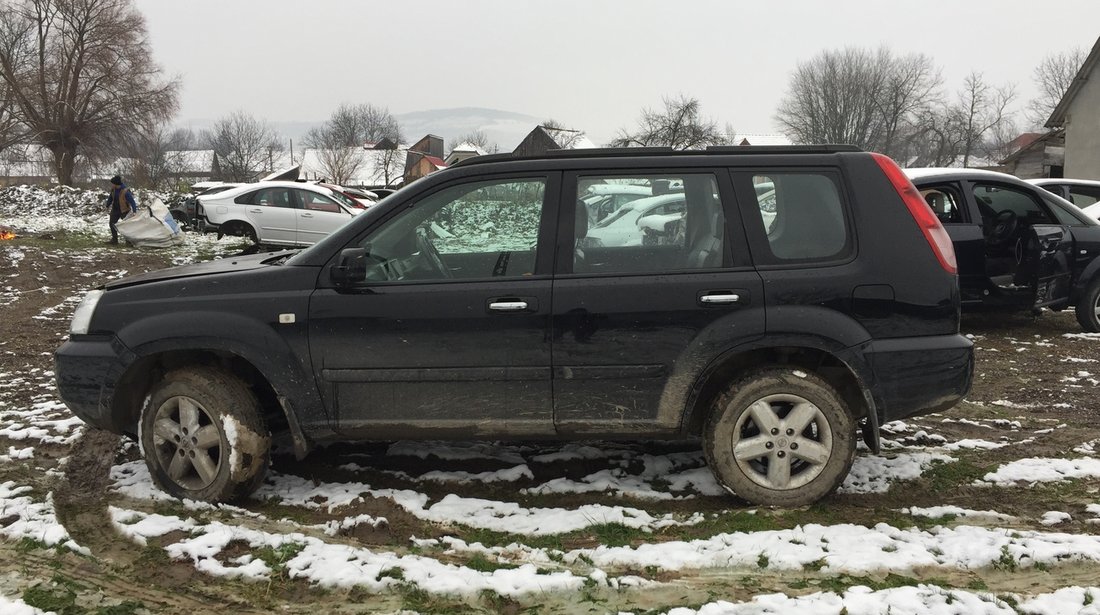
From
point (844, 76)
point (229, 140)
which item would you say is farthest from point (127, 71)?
point (844, 76)

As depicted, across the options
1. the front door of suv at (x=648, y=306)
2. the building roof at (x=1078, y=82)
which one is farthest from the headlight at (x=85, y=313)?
the building roof at (x=1078, y=82)

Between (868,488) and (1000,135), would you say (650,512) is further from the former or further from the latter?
(1000,135)

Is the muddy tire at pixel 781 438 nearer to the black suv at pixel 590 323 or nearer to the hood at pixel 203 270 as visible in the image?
the black suv at pixel 590 323

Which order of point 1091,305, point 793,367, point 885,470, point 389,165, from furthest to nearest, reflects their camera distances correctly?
point 389,165 < point 1091,305 < point 885,470 < point 793,367

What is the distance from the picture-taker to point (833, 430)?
354cm

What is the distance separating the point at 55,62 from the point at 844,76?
65.4 m

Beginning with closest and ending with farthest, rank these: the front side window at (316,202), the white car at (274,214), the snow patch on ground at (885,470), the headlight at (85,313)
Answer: the headlight at (85,313) → the snow patch on ground at (885,470) → the white car at (274,214) → the front side window at (316,202)

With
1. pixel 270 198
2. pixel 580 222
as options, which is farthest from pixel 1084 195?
pixel 270 198

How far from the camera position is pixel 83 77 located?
36.5 m

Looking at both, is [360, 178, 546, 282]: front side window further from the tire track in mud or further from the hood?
the tire track in mud

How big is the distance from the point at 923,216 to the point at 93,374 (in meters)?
4.26

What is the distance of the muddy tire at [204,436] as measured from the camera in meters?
3.70

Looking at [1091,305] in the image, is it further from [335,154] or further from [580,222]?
[335,154]

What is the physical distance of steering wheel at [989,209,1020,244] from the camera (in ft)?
24.6
